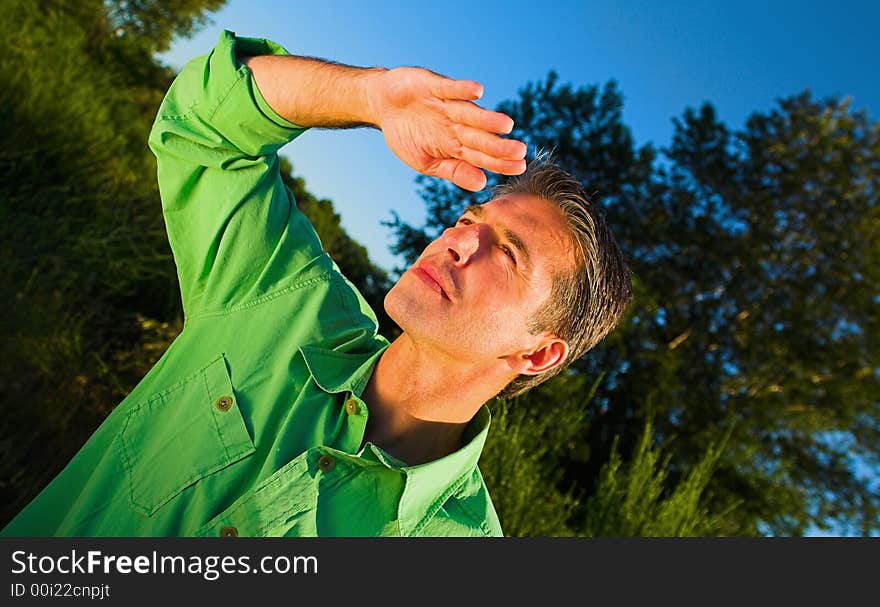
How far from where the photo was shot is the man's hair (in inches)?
91.8

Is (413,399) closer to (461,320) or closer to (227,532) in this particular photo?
(461,320)

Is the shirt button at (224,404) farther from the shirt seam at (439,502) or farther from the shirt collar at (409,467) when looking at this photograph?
the shirt seam at (439,502)

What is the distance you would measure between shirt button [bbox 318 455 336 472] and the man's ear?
691 millimetres

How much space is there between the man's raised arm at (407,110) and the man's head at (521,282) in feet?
1.48

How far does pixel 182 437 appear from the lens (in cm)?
193

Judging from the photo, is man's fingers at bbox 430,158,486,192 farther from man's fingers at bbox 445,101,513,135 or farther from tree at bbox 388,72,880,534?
tree at bbox 388,72,880,534

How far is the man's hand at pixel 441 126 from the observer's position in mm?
1574

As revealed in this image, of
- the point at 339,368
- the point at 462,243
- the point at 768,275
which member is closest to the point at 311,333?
the point at 339,368

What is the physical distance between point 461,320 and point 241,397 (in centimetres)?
62

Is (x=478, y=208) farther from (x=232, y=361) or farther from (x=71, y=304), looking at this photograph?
(x=71, y=304)

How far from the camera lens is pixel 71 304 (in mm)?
6656

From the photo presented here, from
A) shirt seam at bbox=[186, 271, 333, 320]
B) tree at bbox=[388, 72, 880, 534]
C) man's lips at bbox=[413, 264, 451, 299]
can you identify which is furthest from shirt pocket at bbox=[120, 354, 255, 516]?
tree at bbox=[388, 72, 880, 534]

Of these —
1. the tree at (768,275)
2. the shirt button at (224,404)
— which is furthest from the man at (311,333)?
the tree at (768,275)

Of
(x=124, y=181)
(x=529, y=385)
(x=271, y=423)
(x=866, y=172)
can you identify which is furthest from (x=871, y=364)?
(x=271, y=423)
